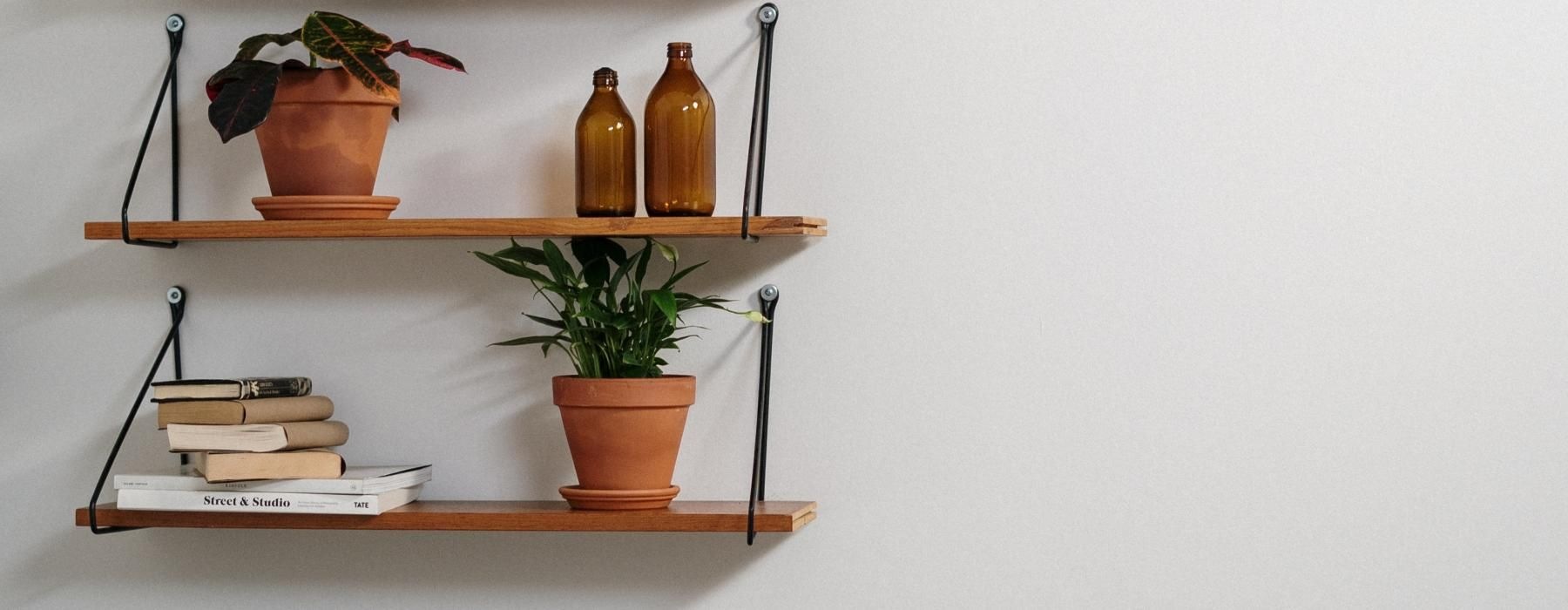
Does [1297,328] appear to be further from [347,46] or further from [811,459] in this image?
[347,46]

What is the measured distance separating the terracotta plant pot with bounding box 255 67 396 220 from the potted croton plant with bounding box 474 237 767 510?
0.60ft

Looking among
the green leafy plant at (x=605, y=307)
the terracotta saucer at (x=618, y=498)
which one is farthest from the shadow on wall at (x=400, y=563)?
the green leafy plant at (x=605, y=307)

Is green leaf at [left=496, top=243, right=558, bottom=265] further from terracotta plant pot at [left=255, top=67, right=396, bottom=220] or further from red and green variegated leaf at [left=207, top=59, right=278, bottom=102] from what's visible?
red and green variegated leaf at [left=207, top=59, right=278, bottom=102]

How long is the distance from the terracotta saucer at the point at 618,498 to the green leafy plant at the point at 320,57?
0.46 meters

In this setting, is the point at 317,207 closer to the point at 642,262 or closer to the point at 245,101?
the point at 245,101

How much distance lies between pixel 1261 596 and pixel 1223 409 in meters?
0.21

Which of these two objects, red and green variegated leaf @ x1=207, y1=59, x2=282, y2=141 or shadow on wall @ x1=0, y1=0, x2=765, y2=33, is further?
shadow on wall @ x1=0, y1=0, x2=765, y2=33

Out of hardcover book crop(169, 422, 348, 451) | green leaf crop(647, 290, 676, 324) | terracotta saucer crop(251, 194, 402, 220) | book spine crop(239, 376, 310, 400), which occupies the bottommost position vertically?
hardcover book crop(169, 422, 348, 451)

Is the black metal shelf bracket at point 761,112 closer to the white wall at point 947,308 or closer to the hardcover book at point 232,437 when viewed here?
the white wall at point 947,308

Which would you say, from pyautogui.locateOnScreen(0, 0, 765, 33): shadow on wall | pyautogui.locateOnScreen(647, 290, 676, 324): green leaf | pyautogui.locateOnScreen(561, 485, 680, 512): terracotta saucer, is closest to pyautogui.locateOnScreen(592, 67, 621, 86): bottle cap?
pyautogui.locateOnScreen(0, 0, 765, 33): shadow on wall

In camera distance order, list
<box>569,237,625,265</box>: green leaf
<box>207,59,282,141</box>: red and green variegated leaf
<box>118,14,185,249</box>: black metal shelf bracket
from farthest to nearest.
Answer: <box>118,14,185,249</box>: black metal shelf bracket, <box>569,237,625,265</box>: green leaf, <box>207,59,282,141</box>: red and green variegated leaf

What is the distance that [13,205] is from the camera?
4.91 ft

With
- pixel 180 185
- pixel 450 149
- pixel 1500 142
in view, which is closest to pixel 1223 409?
pixel 1500 142

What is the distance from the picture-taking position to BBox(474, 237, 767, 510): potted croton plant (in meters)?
1.29
